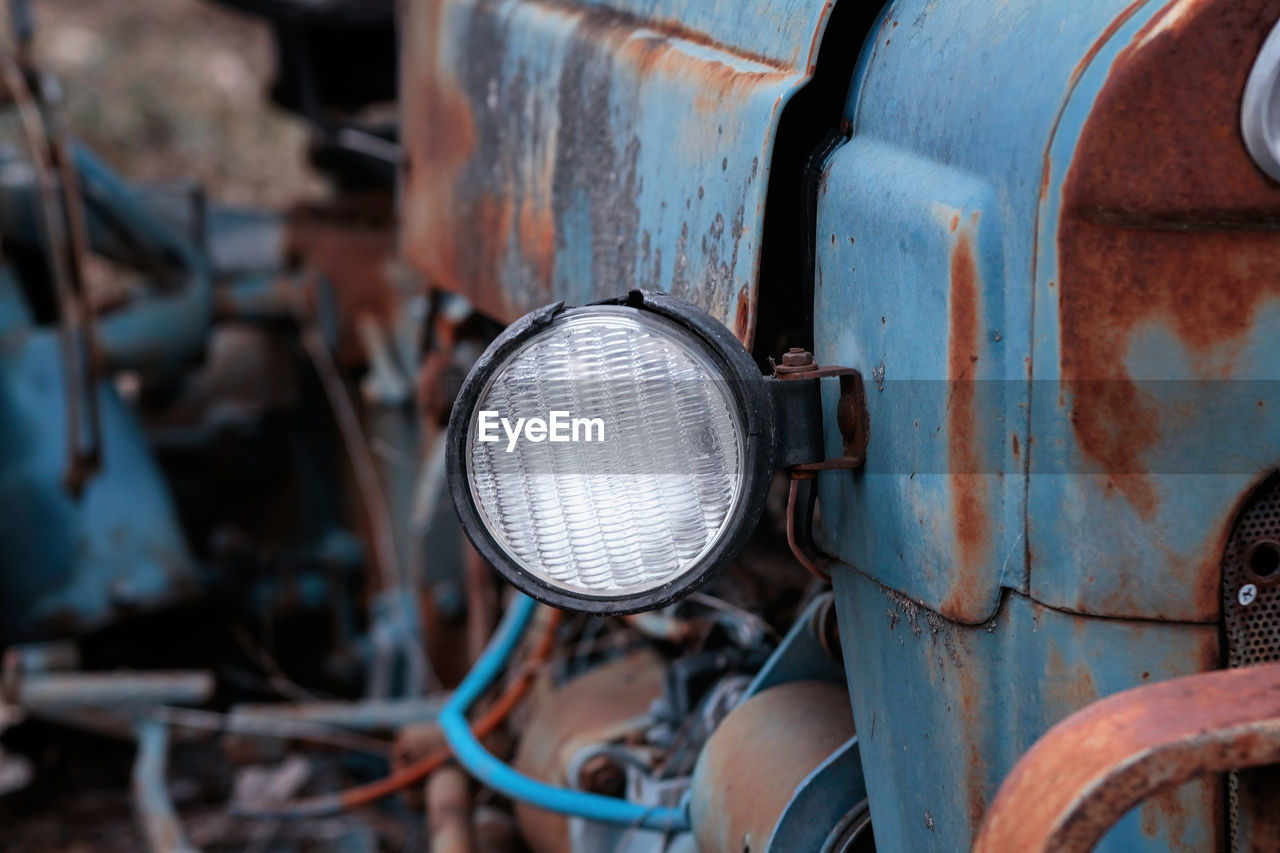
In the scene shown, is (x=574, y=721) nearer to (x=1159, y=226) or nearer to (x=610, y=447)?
(x=610, y=447)

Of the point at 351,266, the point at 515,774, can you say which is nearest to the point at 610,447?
the point at 515,774

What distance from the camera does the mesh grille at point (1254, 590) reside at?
36.1 inches

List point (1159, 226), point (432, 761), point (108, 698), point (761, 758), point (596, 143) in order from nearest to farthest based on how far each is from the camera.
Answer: point (1159, 226), point (761, 758), point (596, 143), point (432, 761), point (108, 698)

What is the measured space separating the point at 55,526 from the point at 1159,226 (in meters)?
2.50

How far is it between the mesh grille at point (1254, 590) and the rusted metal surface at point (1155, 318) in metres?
0.01

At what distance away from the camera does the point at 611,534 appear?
3.38 ft

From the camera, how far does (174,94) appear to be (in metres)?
8.88

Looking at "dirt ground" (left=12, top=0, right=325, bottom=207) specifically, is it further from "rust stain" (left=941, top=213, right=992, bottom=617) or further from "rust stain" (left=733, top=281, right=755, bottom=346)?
"rust stain" (left=941, top=213, right=992, bottom=617)

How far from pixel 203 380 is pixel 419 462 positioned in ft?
3.19

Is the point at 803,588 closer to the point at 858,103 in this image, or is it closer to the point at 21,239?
the point at 858,103

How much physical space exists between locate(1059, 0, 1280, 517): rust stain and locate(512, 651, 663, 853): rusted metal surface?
3.21 feet

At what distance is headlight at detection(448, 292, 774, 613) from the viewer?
3.34ft

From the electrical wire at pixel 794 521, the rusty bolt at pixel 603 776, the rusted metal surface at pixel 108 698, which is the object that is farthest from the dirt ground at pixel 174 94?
the electrical wire at pixel 794 521

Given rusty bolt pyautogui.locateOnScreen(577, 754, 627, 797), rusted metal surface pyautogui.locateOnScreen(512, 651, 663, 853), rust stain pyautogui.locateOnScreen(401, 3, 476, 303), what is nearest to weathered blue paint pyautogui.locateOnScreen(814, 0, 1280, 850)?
rusty bolt pyautogui.locateOnScreen(577, 754, 627, 797)
